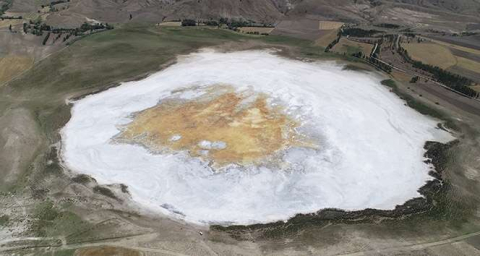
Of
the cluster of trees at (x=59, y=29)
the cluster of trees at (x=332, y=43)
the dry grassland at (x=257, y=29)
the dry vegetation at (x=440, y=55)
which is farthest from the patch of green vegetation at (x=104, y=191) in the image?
the dry grassland at (x=257, y=29)

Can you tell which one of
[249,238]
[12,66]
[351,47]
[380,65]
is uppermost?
[351,47]

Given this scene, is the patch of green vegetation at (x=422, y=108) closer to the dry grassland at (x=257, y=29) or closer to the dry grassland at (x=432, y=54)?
the dry grassland at (x=432, y=54)

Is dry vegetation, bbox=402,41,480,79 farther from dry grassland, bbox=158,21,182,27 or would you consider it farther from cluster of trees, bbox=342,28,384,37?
dry grassland, bbox=158,21,182,27

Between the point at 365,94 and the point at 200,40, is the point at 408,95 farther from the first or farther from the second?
the point at 200,40

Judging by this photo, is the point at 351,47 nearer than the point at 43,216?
No

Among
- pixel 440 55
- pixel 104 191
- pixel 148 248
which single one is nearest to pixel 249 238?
pixel 148 248

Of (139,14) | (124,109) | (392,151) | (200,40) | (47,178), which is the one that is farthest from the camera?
(139,14)

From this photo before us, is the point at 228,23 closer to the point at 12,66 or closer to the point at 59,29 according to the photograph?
the point at 59,29

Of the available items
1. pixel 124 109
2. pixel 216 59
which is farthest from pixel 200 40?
pixel 124 109
